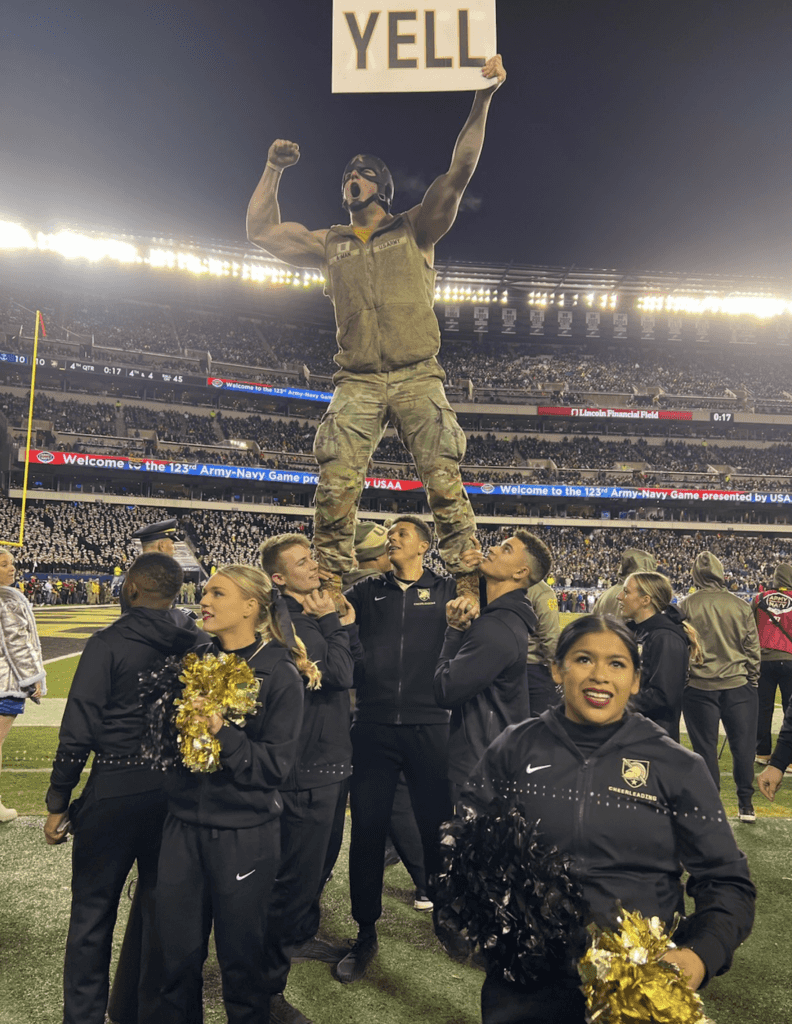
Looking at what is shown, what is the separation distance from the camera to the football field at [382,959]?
3.08 metres

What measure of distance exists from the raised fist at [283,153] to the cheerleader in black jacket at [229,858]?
337cm

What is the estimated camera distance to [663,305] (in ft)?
168

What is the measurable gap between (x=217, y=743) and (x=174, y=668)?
1.28 ft

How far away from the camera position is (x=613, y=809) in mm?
1880

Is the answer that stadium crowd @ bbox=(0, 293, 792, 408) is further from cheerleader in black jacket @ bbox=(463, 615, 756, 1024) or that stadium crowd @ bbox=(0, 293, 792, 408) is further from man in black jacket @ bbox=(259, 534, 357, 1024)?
cheerleader in black jacket @ bbox=(463, 615, 756, 1024)

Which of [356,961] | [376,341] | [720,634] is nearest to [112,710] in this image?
[356,961]

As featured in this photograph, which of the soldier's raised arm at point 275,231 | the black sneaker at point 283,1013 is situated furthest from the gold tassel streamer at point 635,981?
the soldier's raised arm at point 275,231

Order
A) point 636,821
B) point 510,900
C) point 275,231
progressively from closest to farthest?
1. point 510,900
2. point 636,821
3. point 275,231

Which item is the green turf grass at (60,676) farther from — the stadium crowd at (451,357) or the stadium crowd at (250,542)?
the stadium crowd at (451,357)

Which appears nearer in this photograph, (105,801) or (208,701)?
(208,701)

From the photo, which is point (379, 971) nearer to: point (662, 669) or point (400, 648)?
point (400, 648)

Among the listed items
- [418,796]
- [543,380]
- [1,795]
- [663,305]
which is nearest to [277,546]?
[418,796]

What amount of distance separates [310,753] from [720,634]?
3.80 m

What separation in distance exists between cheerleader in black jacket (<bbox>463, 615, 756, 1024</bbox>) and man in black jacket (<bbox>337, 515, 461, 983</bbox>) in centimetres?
150
